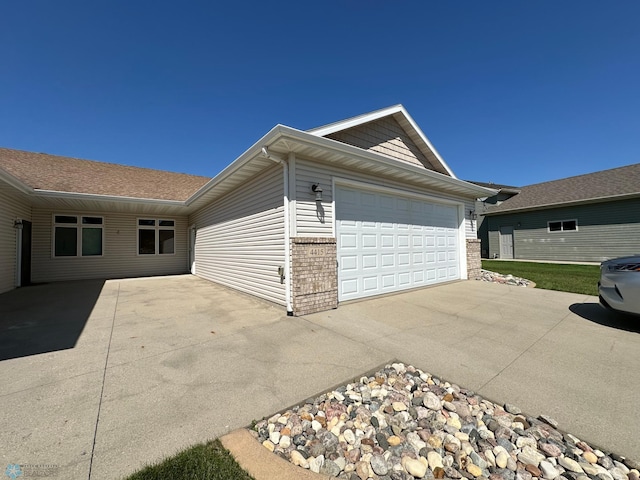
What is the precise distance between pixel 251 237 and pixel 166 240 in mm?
8325

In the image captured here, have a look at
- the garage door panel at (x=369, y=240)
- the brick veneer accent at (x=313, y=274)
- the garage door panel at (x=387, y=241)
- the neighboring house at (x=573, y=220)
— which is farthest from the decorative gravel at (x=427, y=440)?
the neighboring house at (x=573, y=220)

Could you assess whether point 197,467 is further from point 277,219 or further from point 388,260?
point 388,260

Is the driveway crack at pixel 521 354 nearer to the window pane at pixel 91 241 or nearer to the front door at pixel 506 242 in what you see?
the window pane at pixel 91 241

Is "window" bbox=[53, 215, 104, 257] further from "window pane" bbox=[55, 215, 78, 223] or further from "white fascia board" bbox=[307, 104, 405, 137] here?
"white fascia board" bbox=[307, 104, 405, 137]

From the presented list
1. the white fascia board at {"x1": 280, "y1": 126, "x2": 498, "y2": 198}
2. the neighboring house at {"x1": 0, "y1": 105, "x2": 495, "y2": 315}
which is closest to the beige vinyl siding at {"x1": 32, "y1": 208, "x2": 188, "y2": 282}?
the neighboring house at {"x1": 0, "y1": 105, "x2": 495, "y2": 315}

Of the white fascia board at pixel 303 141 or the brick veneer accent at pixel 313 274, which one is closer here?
the white fascia board at pixel 303 141

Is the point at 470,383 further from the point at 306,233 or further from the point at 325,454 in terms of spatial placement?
the point at 306,233

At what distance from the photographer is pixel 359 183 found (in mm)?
5859

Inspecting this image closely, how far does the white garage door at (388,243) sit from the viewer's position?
5668 mm

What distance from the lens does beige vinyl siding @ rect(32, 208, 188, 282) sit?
9.90 metres

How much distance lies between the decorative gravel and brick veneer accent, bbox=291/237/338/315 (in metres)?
2.50

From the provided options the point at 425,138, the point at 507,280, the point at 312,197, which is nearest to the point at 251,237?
the point at 312,197

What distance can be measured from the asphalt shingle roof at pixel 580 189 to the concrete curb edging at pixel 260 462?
19.4 metres

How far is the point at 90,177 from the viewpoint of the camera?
11148mm
